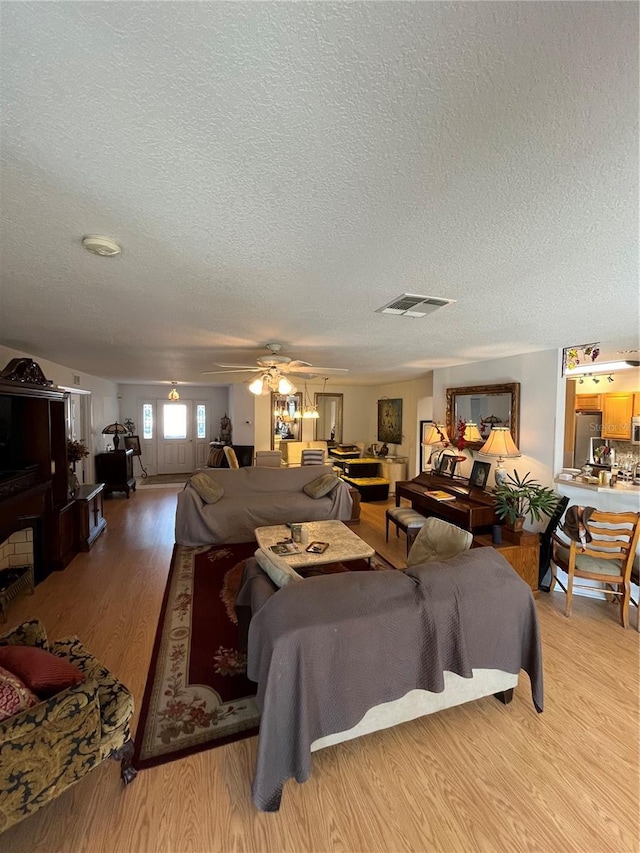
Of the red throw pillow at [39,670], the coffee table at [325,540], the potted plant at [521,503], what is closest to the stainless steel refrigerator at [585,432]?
the potted plant at [521,503]

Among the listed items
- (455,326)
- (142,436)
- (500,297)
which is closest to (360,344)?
(455,326)

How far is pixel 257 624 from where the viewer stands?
170cm

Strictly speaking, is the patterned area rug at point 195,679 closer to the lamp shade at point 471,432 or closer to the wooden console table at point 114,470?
→ the lamp shade at point 471,432

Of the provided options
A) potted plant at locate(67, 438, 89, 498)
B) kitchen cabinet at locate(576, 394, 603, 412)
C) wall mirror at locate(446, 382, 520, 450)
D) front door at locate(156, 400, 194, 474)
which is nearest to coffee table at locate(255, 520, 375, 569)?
wall mirror at locate(446, 382, 520, 450)

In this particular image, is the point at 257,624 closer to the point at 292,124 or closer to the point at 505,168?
the point at 292,124

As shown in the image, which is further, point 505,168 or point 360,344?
point 360,344

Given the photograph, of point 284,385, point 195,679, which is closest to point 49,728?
point 195,679

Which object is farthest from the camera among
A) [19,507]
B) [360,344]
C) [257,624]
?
[360,344]

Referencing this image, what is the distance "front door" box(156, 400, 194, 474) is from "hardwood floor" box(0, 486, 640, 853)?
724 cm

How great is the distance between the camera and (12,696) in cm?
134

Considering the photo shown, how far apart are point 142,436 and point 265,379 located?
21.1ft

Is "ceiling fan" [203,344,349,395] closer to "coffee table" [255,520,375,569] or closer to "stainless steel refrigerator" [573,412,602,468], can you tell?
"coffee table" [255,520,375,569]

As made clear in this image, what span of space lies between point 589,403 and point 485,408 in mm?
2356

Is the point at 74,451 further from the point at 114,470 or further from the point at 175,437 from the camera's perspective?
the point at 175,437
